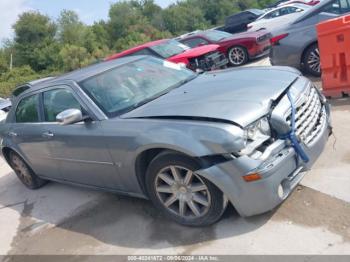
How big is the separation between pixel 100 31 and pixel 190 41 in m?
35.9

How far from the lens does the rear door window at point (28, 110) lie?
549 cm

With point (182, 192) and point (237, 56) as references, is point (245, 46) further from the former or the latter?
point (182, 192)

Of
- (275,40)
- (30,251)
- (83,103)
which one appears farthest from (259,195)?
(275,40)

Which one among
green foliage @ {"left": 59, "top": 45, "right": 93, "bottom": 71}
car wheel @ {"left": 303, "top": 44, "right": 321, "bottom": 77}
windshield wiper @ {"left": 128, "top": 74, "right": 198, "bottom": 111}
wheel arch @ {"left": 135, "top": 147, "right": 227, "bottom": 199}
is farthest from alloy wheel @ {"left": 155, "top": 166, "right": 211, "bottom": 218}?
green foliage @ {"left": 59, "top": 45, "right": 93, "bottom": 71}

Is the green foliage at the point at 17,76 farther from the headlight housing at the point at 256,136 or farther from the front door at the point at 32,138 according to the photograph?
the headlight housing at the point at 256,136

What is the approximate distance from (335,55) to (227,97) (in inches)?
133

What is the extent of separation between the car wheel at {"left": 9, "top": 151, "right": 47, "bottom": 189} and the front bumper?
3.55m

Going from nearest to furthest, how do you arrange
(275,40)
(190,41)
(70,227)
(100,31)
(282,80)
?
(282,80)
(70,227)
(275,40)
(190,41)
(100,31)

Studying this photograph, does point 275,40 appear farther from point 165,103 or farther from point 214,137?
point 214,137

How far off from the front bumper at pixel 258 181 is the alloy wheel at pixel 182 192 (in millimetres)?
269

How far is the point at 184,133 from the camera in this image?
142 inches

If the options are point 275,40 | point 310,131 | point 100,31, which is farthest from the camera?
point 100,31

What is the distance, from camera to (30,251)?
449 cm

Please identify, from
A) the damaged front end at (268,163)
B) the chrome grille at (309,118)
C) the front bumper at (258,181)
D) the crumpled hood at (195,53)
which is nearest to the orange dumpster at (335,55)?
the chrome grille at (309,118)
